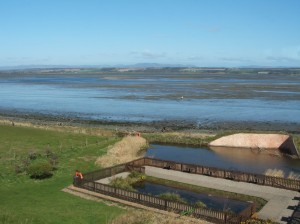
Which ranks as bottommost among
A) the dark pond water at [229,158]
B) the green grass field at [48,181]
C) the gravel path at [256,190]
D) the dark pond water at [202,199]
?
the dark pond water at [229,158]

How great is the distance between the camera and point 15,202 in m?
23.3

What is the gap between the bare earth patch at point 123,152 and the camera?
34119mm

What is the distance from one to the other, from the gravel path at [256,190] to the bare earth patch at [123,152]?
2.85 m

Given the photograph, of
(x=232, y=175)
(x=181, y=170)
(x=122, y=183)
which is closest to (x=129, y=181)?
(x=122, y=183)

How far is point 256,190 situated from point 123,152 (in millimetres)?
14280

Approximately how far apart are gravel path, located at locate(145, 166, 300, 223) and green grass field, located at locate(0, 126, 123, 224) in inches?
253

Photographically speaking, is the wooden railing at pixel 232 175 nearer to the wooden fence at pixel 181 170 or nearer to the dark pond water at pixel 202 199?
the wooden fence at pixel 181 170

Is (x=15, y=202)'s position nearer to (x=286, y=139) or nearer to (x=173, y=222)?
(x=173, y=222)

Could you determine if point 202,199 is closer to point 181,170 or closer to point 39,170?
point 181,170

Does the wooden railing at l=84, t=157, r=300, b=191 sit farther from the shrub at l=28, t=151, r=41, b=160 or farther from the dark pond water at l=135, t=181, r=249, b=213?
the shrub at l=28, t=151, r=41, b=160

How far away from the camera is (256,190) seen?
27562 millimetres

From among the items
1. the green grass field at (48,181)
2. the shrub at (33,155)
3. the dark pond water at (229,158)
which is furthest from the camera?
the dark pond water at (229,158)

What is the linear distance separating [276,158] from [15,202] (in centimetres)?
2720

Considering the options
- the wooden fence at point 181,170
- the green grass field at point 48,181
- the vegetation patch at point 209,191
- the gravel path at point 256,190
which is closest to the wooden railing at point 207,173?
the wooden fence at point 181,170
